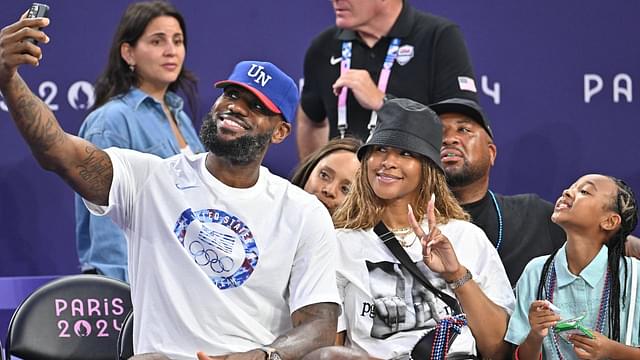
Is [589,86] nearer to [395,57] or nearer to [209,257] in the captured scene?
[395,57]

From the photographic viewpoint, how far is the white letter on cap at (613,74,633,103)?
16.1ft

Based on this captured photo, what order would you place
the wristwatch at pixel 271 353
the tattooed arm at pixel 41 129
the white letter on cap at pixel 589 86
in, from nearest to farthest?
1. the tattooed arm at pixel 41 129
2. the wristwatch at pixel 271 353
3. the white letter on cap at pixel 589 86

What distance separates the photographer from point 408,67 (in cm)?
429

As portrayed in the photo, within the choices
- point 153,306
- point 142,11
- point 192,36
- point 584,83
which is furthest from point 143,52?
point 584,83

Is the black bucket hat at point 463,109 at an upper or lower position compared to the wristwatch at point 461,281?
upper

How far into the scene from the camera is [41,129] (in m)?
2.74

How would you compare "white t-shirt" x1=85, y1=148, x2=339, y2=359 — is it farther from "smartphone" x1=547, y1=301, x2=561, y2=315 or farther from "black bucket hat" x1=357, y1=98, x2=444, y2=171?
"smartphone" x1=547, y1=301, x2=561, y2=315

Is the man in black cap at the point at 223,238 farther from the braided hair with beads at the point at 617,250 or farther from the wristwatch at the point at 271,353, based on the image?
the braided hair with beads at the point at 617,250

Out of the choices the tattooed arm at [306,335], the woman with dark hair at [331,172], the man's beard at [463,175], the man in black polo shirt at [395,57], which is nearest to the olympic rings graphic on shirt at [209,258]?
the tattooed arm at [306,335]

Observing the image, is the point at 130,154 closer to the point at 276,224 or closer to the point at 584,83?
the point at 276,224

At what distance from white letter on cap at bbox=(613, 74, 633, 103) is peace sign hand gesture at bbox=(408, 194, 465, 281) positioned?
2.07 meters

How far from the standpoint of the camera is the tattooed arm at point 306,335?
2.92 meters

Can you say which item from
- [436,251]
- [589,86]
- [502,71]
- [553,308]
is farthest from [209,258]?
[589,86]

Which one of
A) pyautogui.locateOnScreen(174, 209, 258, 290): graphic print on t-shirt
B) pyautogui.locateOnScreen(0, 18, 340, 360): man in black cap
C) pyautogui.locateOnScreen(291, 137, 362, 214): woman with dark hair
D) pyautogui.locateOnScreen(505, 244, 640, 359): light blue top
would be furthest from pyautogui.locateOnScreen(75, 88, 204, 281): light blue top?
pyautogui.locateOnScreen(505, 244, 640, 359): light blue top
